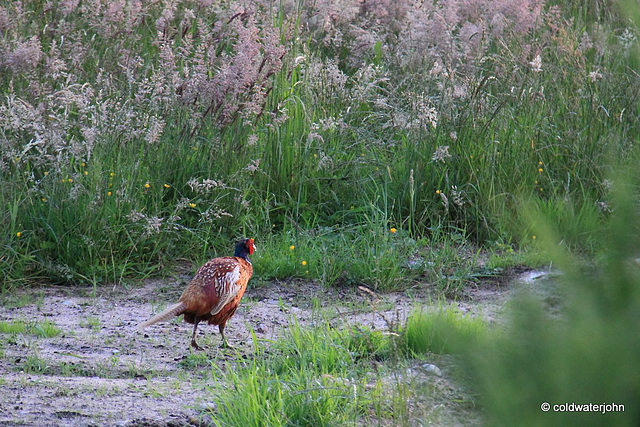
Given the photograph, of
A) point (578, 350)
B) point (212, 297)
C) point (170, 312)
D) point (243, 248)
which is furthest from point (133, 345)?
point (578, 350)

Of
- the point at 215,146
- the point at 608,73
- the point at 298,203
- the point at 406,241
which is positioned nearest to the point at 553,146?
the point at 608,73

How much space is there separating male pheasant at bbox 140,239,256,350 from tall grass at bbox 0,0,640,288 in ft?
3.08

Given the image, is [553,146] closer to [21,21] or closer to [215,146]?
[215,146]

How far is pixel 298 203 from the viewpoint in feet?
18.3

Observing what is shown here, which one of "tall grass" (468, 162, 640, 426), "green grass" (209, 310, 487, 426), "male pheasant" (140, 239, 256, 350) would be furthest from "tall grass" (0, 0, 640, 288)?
"tall grass" (468, 162, 640, 426)

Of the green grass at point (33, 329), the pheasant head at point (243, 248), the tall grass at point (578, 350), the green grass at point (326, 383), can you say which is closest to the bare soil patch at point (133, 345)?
the green grass at point (33, 329)

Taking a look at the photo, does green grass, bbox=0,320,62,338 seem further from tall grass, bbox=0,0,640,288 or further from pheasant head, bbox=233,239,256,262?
pheasant head, bbox=233,239,256,262

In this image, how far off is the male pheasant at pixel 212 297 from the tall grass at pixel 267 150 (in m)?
0.94

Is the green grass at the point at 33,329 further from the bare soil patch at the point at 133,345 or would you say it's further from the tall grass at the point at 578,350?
the tall grass at the point at 578,350

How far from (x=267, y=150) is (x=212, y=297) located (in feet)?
6.74

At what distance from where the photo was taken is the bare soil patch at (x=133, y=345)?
326 centimetres

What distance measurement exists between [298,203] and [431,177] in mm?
1040

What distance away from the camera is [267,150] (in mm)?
5938

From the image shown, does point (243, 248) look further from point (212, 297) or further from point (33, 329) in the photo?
point (33, 329)
